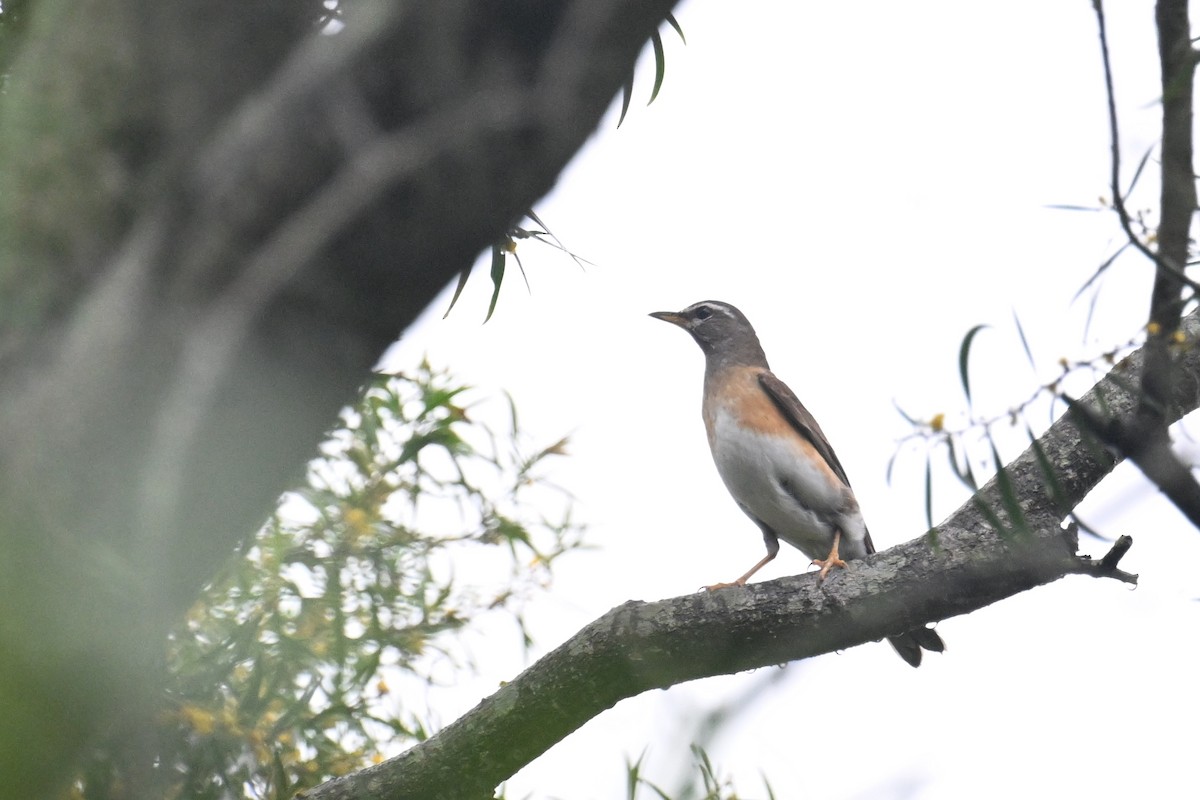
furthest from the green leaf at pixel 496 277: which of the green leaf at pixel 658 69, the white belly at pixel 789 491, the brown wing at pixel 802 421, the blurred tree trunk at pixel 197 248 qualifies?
the blurred tree trunk at pixel 197 248

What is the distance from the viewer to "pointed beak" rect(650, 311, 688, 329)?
26.9ft

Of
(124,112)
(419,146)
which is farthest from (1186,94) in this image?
(124,112)

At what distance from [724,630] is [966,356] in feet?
5.54

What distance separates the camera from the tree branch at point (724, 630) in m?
3.83

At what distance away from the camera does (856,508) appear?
6.44m

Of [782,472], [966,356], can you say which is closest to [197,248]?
[966,356]

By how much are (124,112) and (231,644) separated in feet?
10.2

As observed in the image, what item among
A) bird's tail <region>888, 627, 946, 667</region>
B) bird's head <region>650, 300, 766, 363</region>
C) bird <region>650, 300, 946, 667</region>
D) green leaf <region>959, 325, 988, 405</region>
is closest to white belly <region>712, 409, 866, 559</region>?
bird <region>650, 300, 946, 667</region>

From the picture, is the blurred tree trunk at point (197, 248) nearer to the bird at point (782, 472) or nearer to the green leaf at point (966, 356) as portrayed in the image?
the green leaf at point (966, 356)

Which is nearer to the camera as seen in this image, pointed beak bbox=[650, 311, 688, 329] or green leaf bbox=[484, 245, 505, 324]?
green leaf bbox=[484, 245, 505, 324]

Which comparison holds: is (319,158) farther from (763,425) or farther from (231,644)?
(763,425)

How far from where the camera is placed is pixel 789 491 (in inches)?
252

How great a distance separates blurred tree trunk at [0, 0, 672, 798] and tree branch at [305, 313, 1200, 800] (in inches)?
92.1

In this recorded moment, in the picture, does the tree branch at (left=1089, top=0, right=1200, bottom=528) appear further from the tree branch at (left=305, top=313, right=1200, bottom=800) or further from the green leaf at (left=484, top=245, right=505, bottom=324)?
the green leaf at (left=484, top=245, right=505, bottom=324)
